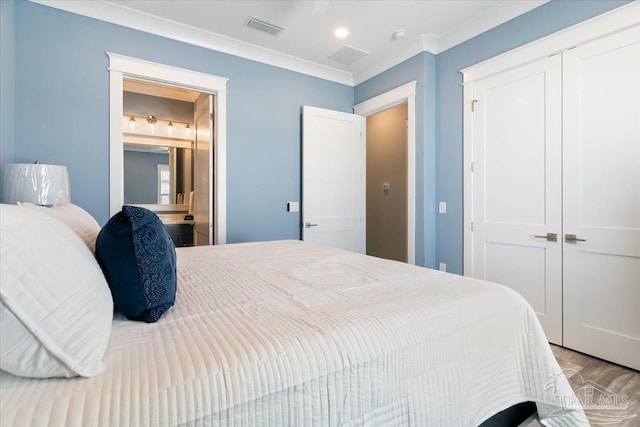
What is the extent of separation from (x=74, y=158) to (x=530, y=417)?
344cm

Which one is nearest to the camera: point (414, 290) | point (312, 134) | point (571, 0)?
point (414, 290)

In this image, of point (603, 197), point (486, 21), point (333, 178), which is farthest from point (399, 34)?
point (603, 197)

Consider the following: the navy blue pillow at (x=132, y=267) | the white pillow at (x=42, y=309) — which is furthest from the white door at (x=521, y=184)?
the white pillow at (x=42, y=309)

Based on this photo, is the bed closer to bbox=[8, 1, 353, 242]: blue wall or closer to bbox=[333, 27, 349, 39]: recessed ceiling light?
bbox=[8, 1, 353, 242]: blue wall

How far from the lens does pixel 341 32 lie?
9.98ft

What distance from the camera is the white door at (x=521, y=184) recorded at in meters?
2.41

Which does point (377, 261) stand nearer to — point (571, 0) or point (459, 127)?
point (459, 127)

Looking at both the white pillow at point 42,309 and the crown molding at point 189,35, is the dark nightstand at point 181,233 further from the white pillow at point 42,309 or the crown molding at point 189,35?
the white pillow at point 42,309

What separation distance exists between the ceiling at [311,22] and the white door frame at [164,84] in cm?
33

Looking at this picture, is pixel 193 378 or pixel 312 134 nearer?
pixel 193 378

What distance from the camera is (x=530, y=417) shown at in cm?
123

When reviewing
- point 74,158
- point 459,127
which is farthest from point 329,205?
point 74,158

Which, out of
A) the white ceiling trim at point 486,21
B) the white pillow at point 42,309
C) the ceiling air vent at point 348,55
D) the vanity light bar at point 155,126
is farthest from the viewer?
the vanity light bar at point 155,126

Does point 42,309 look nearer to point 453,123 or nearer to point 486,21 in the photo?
point 453,123
